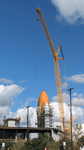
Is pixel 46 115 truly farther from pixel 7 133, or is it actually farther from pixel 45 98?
pixel 7 133

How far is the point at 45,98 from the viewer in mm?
131500

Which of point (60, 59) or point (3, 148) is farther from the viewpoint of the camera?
point (60, 59)

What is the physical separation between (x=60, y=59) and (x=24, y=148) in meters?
94.4

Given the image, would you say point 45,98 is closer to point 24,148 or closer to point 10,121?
point 10,121

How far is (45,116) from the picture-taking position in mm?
126438

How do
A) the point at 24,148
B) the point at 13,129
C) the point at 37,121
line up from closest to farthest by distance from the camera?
the point at 24,148 < the point at 13,129 < the point at 37,121

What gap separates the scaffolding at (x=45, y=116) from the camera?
12600 cm

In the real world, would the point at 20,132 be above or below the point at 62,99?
below

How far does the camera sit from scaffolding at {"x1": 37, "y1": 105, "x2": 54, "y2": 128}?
12600 cm

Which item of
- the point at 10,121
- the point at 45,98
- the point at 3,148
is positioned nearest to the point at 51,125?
the point at 45,98

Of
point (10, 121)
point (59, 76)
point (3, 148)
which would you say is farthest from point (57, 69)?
point (3, 148)

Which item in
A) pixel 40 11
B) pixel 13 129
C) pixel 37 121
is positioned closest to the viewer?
pixel 13 129

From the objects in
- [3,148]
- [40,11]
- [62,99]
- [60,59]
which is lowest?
[3,148]

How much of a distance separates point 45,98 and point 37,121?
16.8m
